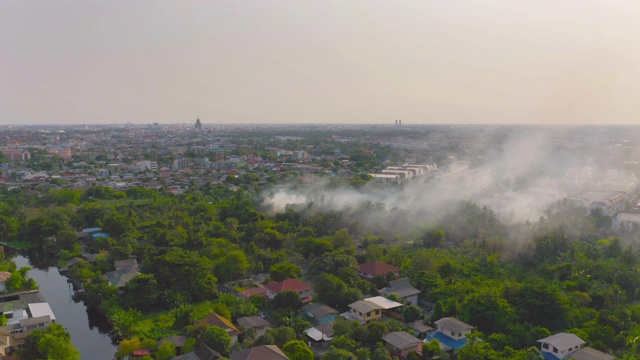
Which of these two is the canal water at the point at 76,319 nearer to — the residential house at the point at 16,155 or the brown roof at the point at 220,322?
the brown roof at the point at 220,322

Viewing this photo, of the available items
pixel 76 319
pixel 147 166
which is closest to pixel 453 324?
pixel 76 319

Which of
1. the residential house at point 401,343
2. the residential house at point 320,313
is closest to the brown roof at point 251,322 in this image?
the residential house at point 320,313

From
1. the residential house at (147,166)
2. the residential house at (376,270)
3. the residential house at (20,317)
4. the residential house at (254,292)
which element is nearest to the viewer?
the residential house at (20,317)

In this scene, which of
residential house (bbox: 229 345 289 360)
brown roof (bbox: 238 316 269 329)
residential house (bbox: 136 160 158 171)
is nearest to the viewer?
residential house (bbox: 229 345 289 360)

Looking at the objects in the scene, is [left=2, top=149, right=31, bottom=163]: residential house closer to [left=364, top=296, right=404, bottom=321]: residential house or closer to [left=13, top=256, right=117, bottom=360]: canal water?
[left=13, top=256, right=117, bottom=360]: canal water

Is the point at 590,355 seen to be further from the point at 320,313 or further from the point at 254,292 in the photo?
the point at 254,292

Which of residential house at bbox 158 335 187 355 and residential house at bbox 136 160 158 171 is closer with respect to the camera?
residential house at bbox 158 335 187 355

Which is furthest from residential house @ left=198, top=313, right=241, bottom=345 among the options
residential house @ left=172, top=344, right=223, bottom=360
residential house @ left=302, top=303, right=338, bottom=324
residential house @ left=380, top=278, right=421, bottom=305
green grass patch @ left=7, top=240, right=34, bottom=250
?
green grass patch @ left=7, top=240, right=34, bottom=250
